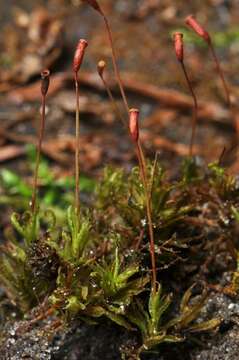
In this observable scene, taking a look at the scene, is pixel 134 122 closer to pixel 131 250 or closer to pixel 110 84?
pixel 131 250

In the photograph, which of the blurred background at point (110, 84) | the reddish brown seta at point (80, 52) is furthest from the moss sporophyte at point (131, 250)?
the blurred background at point (110, 84)

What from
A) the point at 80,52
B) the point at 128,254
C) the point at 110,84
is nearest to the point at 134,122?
the point at 80,52

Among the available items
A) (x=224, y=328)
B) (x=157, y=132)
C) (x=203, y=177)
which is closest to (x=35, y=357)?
(x=224, y=328)

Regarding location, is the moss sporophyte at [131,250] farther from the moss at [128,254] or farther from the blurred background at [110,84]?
the blurred background at [110,84]

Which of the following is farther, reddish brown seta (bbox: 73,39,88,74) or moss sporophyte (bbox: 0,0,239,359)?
moss sporophyte (bbox: 0,0,239,359)

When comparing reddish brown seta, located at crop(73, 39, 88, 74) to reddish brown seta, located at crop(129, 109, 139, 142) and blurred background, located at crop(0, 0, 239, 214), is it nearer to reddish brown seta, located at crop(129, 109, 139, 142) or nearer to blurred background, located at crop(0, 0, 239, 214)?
reddish brown seta, located at crop(129, 109, 139, 142)

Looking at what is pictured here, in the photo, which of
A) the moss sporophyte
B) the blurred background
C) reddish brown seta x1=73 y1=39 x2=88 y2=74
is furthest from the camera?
the blurred background

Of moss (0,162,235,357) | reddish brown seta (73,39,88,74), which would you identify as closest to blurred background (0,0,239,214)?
moss (0,162,235,357)
